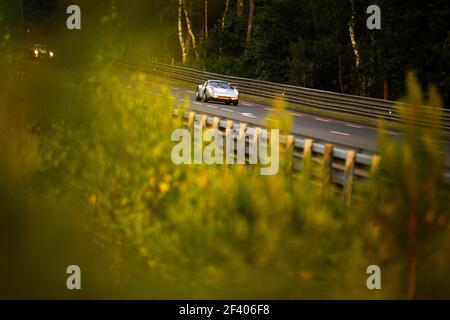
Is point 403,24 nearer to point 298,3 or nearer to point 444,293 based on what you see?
point 298,3

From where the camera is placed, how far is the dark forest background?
20.0m


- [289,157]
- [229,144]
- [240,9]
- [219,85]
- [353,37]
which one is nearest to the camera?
[289,157]

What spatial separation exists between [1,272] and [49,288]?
1416mm

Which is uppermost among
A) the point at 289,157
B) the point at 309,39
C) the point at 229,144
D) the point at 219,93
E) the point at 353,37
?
the point at 309,39

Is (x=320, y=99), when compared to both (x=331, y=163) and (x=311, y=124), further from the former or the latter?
(x=331, y=163)

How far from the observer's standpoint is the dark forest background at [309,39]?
2000 centimetres

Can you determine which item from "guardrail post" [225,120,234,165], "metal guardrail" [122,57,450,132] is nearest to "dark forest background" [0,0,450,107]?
"guardrail post" [225,120,234,165]

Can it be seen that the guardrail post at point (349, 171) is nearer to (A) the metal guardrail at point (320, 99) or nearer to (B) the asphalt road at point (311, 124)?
(B) the asphalt road at point (311, 124)

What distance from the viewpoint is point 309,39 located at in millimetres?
45969

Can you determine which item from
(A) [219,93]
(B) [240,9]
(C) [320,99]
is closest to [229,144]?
(A) [219,93]

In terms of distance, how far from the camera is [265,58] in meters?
47.8

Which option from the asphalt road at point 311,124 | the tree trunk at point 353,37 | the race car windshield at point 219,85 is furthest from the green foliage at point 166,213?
the tree trunk at point 353,37

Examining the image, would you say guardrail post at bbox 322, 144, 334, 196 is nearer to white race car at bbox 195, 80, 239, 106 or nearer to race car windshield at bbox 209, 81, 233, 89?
white race car at bbox 195, 80, 239, 106
